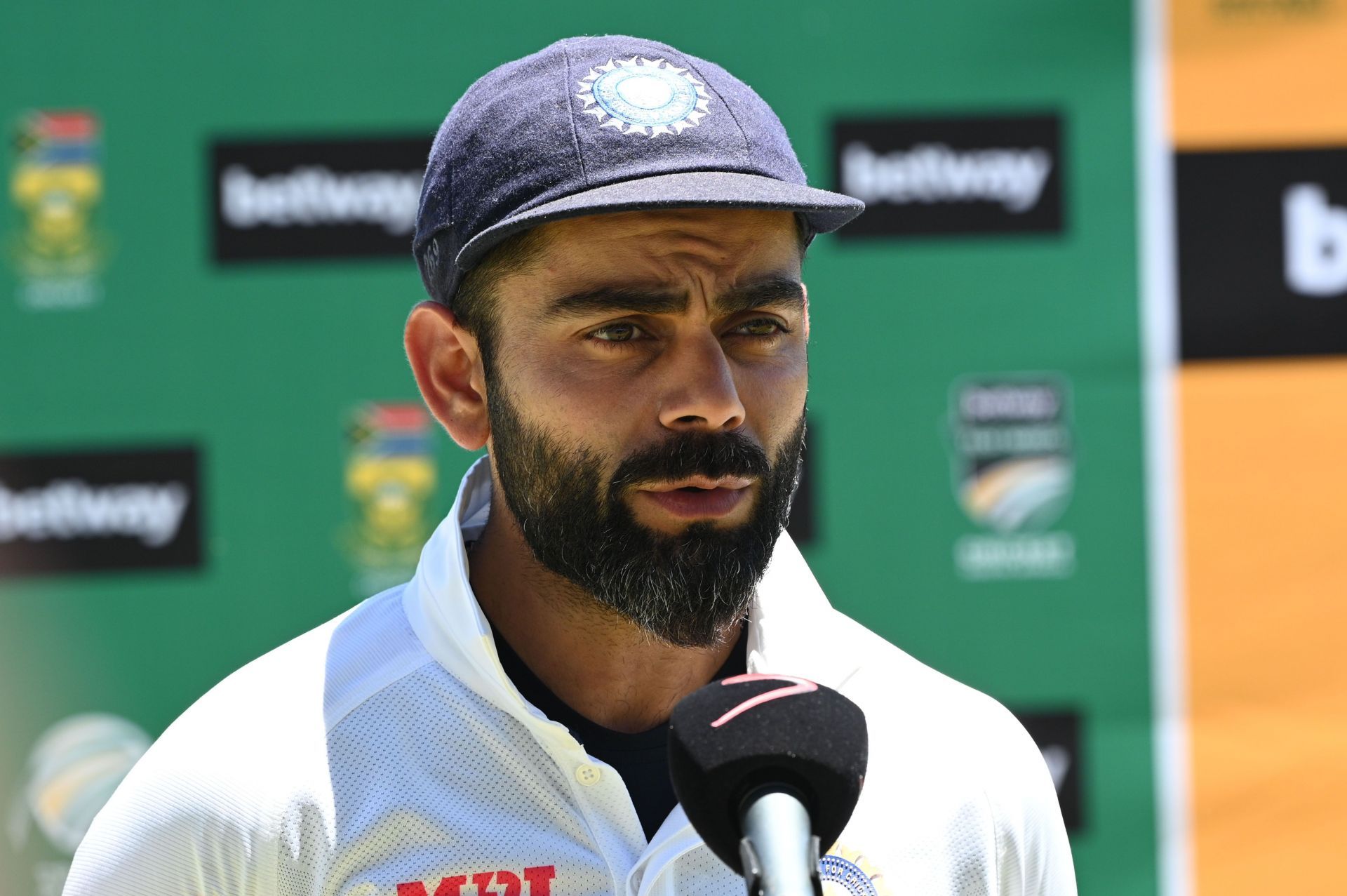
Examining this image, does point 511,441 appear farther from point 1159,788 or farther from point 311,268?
point 1159,788

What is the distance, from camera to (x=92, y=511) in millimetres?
2848

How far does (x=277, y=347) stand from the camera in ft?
9.39

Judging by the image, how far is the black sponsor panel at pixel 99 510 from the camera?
282cm

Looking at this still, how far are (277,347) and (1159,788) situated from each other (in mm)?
1838

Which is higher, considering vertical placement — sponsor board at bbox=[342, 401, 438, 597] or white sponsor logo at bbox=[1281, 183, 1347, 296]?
white sponsor logo at bbox=[1281, 183, 1347, 296]

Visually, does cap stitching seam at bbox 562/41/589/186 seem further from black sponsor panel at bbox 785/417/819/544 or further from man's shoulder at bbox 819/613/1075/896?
black sponsor panel at bbox 785/417/819/544

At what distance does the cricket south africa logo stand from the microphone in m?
0.54

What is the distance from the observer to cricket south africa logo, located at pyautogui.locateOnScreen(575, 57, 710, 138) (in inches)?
51.8

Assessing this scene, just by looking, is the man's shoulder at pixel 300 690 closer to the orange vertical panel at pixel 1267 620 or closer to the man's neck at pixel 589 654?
the man's neck at pixel 589 654

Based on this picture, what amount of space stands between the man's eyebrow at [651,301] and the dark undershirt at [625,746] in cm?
31

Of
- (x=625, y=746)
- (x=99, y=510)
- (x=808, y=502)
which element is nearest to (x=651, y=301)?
(x=625, y=746)

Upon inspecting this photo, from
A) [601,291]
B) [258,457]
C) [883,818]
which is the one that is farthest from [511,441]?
[258,457]

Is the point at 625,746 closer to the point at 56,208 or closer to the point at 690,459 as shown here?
the point at 690,459

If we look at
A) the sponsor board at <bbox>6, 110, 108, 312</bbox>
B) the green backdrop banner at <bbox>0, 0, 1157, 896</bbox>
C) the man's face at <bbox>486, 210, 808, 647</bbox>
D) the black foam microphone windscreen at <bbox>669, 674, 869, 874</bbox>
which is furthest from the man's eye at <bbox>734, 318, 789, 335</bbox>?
the sponsor board at <bbox>6, 110, 108, 312</bbox>
